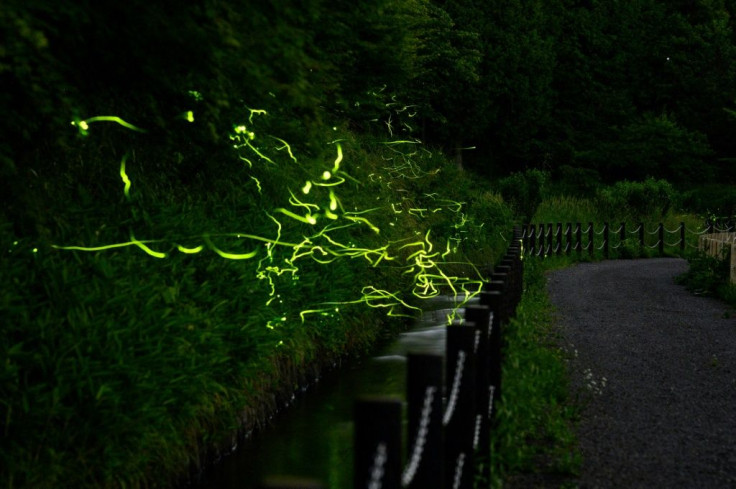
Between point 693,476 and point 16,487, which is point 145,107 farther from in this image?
point 693,476

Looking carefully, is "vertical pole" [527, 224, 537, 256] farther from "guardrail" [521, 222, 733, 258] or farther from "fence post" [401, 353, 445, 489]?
"fence post" [401, 353, 445, 489]

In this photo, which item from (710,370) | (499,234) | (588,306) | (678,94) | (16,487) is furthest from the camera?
(678,94)

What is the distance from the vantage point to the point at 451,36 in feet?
122

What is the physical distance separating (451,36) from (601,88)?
564 inches

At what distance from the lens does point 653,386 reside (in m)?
8.50

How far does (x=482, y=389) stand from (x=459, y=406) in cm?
102

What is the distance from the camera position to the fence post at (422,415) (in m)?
3.20

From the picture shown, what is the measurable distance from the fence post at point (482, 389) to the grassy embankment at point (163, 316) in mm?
2334

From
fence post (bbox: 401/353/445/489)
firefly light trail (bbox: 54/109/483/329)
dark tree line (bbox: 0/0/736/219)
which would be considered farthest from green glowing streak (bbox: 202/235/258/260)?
fence post (bbox: 401/353/445/489)

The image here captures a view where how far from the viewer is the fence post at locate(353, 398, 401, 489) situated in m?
2.50

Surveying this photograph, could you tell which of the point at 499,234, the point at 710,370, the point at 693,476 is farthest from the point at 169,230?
the point at 499,234

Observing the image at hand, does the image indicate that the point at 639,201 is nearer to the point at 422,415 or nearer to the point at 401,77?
the point at 401,77

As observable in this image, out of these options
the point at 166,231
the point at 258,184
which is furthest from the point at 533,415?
the point at 258,184

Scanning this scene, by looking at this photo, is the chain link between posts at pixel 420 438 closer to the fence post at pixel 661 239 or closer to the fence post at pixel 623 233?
the fence post at pixel 623 233
